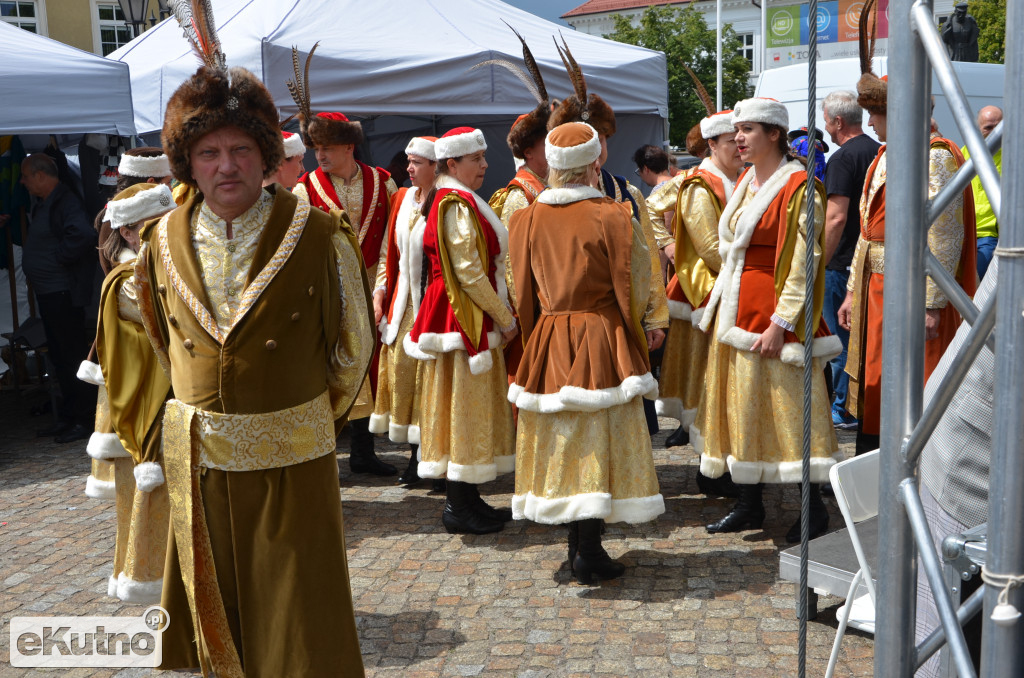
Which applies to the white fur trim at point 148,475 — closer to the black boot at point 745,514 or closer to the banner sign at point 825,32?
the black boot at point 745,514

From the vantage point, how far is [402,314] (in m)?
5.57

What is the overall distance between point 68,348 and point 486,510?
4.00 meters

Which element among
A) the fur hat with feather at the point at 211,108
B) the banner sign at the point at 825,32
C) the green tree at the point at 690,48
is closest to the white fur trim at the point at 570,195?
the fur hat with feather at the point at 211,108

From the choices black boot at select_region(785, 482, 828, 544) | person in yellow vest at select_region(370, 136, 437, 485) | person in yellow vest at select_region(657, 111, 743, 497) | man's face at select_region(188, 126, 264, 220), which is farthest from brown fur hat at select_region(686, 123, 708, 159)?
man's face at select_region(188, 126, 264, 220)

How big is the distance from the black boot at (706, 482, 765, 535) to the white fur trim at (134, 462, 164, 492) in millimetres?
2688

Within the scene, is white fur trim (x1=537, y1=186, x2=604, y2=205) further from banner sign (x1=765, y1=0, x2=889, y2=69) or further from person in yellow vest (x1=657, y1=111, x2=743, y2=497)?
banner sign (x1=765, y1=0, x2=889, y2=69)

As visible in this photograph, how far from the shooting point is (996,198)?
1.56 meters

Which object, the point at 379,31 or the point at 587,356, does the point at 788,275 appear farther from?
the point at 379,31

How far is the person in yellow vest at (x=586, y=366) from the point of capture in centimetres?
412

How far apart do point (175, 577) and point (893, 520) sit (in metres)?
1.94

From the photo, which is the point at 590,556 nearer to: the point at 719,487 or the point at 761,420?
the point at 761,420

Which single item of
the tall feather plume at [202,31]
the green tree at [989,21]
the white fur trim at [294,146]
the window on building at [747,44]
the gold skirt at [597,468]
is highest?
the window on building at [747,44]

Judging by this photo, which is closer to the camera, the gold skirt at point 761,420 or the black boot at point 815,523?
the gold skirt at point 761,420

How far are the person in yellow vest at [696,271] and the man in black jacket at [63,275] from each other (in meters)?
4.31
